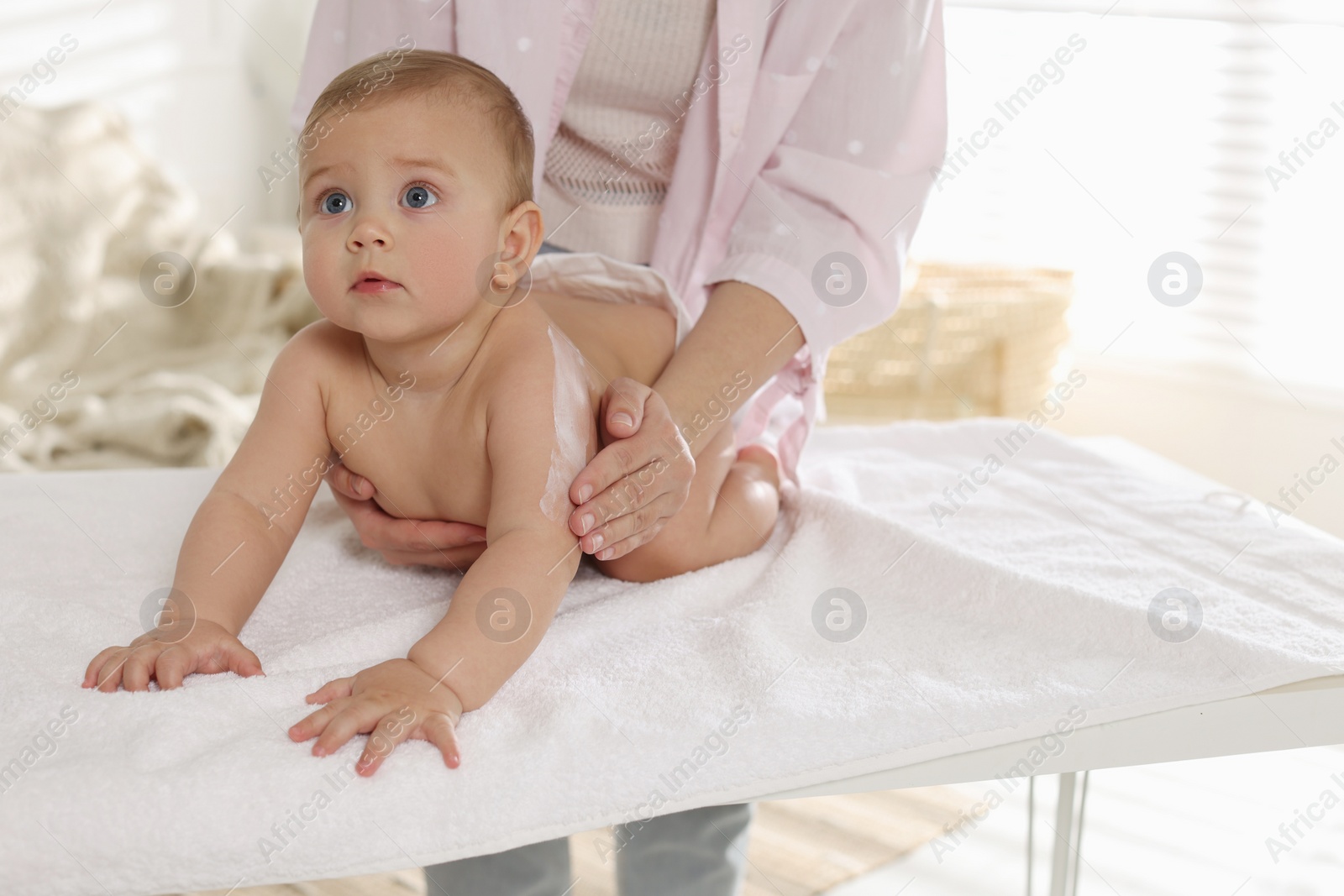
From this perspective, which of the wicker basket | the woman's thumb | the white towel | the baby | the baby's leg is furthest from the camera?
the wicker basket

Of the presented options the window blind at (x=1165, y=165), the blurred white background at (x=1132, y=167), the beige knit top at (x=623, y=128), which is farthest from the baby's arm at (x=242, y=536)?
the window blind at (x=1165, y=165)

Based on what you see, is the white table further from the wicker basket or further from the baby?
the wicker basket

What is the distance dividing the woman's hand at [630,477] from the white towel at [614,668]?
7 cm

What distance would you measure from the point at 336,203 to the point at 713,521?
0.39 meters

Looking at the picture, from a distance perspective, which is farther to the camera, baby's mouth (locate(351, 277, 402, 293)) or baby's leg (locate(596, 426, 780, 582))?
baby's leg (locate(596, 426, 780, 582))

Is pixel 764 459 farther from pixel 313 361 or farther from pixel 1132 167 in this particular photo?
pixel 1132 167

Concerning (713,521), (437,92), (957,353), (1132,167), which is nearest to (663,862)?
(713,521)

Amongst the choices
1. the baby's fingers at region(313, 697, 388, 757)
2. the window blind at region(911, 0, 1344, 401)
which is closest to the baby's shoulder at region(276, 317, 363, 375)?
the baby's fingers at region(313, 697, 388, 757)

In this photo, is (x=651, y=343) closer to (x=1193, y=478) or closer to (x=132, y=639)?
(x=132, y=639)

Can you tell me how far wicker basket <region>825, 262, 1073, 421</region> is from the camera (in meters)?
2.38

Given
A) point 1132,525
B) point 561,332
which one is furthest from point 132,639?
point 1132,525

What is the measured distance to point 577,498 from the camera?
725mm

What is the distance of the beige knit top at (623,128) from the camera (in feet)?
3.42

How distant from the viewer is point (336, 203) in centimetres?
74
